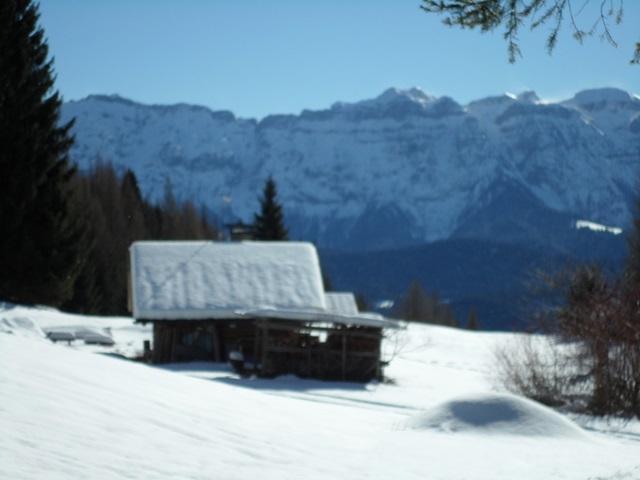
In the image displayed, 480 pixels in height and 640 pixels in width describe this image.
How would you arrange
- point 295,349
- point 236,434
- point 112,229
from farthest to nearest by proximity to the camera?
1. point 112,229
2. point 295,349
3. point 236,434

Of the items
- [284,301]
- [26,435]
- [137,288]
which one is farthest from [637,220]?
[26,435]

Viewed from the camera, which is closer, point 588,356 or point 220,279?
point 588,356

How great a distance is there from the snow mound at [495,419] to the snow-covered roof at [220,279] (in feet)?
61.1

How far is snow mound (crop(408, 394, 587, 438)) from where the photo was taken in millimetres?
13391

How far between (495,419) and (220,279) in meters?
22.9

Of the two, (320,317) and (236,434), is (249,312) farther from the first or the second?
(236,434)

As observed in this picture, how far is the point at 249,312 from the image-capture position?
98.5 feet

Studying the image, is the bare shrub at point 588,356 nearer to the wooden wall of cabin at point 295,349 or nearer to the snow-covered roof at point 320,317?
the snow-covered roof at point 320,317

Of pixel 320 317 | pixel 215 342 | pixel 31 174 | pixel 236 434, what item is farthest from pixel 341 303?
pixel 236 434

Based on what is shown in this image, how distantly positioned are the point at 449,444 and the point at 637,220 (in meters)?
44.8

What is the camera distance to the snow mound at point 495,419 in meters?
13.4

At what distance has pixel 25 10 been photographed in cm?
3023

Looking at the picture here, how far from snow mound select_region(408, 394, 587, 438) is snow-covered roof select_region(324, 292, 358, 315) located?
31287 mm

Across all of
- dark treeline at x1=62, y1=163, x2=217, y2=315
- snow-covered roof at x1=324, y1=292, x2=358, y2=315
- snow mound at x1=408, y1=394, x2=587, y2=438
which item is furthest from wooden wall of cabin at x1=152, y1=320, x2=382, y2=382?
snow mound at x1=408, y1=394, x2=587, y2=438
